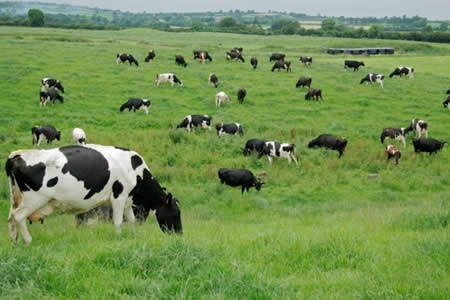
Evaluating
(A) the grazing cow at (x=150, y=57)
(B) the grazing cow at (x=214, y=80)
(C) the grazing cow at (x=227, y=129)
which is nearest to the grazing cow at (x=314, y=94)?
(B) the grazing cow at (x=214, y=80)

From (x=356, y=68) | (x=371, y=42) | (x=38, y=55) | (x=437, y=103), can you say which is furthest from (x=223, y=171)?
(x=371, y=42)

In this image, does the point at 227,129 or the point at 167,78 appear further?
the point at 167,78

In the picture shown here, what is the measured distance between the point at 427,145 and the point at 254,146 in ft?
26.8

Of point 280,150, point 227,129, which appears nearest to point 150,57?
point 227,129

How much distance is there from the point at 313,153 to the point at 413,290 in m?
15.0

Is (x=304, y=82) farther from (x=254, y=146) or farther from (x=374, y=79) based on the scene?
(x=254, y=146)

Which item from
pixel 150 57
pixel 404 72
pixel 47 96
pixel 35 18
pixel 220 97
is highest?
pixel 35 18

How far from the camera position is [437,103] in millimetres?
30906

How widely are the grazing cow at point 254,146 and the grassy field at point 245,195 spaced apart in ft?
2.17

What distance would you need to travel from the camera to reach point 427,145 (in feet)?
67.3

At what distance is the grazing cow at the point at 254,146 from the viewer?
63.7 ft

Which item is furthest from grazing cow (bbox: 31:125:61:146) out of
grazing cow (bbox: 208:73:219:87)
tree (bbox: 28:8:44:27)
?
tree (bbox: 28:8:44:27)

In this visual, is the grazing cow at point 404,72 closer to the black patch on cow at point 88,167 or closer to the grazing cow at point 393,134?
the grazing cow at point 393,134

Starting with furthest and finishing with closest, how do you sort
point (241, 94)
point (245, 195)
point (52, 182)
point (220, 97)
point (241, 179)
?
point (241, 94)
point (220, 97)
point (241, 179)
point (245, 195)
point (52, 182)
